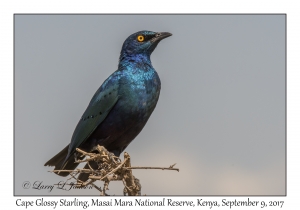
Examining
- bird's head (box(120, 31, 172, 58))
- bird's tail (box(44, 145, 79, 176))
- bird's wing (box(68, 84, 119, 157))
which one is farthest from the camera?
bird's head (box(120, 31, 172, 58))

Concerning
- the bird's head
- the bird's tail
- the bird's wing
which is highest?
the bird's head

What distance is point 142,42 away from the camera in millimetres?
9203

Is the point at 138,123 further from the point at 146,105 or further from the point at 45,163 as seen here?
the point at 45,163

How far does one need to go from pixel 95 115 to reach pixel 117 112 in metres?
0.46

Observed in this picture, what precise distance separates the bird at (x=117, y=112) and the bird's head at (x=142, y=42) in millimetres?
172

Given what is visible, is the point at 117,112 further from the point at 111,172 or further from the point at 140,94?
the point at 111,172

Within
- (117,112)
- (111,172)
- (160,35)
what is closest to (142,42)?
(160,35)

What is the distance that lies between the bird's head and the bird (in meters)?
0.17

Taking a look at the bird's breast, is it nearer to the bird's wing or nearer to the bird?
the bird

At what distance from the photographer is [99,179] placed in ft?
20.7

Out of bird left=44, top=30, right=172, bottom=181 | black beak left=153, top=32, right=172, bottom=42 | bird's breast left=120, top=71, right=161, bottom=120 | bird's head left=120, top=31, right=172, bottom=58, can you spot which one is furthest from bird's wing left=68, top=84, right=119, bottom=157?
black beak left=153, top=32, right=172, bottom=42

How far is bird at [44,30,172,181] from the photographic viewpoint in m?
8.27
